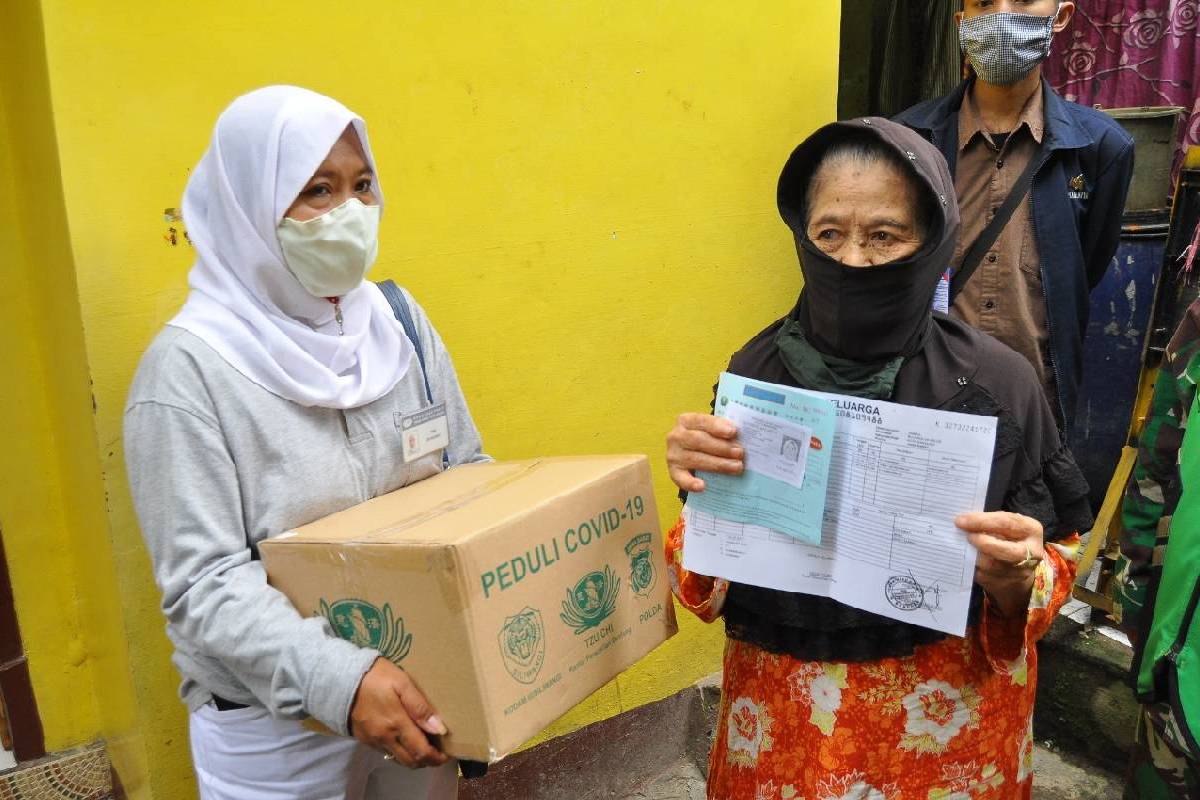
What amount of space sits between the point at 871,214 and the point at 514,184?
130cm

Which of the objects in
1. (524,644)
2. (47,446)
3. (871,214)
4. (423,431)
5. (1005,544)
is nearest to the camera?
(1005,544)

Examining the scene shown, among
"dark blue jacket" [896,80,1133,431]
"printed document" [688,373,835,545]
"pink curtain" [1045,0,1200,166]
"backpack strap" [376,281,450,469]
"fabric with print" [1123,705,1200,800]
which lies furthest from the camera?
"pink curtain" [1045,0,1200,166]

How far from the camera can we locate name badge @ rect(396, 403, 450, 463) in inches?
64.6

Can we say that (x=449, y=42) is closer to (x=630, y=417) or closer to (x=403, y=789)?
(x=630, y=417)

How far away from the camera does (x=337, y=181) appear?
1581mm

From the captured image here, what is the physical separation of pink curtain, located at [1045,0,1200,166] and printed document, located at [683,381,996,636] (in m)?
3.42

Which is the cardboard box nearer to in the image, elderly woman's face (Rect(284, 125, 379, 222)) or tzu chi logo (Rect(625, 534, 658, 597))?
tzu chi logo (Rect(625, 534, 658, 597))

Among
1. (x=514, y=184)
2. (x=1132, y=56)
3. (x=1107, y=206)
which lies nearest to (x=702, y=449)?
(x=514, y=184)

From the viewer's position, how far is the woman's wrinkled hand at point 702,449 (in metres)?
1.36

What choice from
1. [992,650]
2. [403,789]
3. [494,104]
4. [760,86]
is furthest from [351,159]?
[760,86]

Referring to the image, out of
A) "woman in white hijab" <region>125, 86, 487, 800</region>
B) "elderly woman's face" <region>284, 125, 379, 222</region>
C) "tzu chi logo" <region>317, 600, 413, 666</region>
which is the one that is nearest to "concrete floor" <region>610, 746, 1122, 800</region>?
"woman in white hijab" <region>125, 86, 487, 800</region>

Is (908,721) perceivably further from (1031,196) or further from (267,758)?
(1031,196)

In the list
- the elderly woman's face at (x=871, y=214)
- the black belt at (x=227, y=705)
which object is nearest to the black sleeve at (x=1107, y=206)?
the elderly woman's face at (x=871, y=214)

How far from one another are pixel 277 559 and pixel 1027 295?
2315 millimetres
